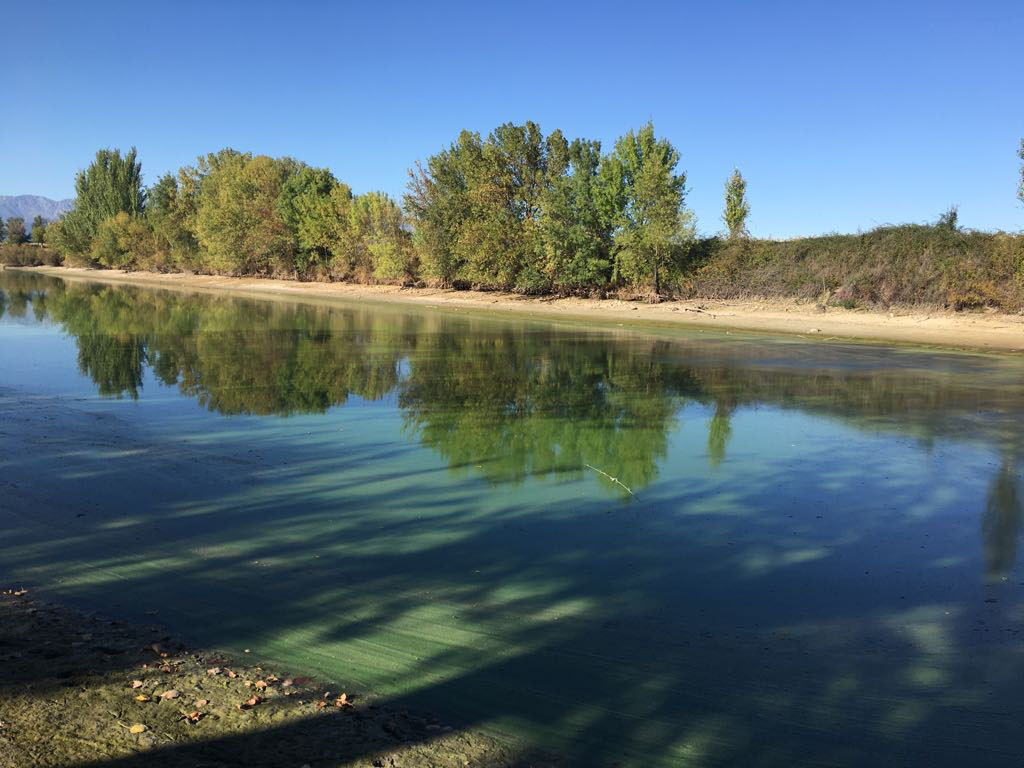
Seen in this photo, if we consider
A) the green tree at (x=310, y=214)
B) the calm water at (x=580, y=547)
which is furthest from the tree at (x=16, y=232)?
the calm water at (x=580, y=547)

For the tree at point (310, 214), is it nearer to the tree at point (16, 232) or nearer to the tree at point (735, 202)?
the tree at point (735, 202)

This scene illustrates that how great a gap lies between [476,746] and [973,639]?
310 centimetres

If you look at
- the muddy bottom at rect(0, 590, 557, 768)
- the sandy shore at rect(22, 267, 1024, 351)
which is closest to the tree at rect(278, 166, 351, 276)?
the sandy shore at rect(22, 267, 1024, 351)

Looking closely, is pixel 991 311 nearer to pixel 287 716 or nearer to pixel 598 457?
pixel 598 457

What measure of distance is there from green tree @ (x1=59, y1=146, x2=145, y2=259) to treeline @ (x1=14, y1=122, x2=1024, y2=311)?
34.0 m

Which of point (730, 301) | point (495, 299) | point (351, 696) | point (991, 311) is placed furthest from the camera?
point (495, 299)

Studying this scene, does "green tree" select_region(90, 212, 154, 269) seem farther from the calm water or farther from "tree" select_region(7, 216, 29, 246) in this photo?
the calm water

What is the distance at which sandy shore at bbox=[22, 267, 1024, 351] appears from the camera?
870 inches

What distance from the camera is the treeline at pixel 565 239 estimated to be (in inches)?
1062

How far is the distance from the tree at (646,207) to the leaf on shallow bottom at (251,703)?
30.5 meters

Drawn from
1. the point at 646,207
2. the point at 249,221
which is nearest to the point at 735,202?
the point at 646,207

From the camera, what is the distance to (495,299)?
3803 centimetres

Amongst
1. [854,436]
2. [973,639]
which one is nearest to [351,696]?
[973,639]

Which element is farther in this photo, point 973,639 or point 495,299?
point 495,299
